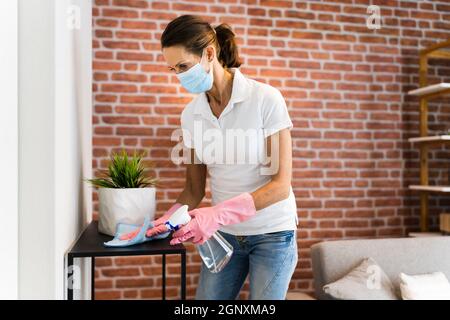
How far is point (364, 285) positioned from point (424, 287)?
0.25 m

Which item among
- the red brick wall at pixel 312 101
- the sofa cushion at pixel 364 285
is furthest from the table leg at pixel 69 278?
the red brick wall at pixel 312 101

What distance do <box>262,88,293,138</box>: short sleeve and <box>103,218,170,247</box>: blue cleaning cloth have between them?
37 cm

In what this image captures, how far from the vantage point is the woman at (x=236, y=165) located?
43.7 inches

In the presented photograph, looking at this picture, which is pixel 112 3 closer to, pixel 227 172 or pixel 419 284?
pixel 227 172

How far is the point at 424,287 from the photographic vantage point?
1839 millimetres

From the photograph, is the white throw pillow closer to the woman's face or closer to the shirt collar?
the shirt collar

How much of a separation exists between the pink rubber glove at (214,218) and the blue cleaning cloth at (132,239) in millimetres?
64

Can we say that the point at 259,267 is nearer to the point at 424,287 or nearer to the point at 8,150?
the point at 8,150

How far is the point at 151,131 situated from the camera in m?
2.26

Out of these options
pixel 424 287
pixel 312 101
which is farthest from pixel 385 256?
pixel 312 101

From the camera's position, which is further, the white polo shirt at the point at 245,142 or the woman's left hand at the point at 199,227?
the white polo shirt at the point at 245,142

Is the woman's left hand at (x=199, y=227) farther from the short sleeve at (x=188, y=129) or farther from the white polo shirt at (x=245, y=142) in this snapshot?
the short sleeve at (x=188, y=129)

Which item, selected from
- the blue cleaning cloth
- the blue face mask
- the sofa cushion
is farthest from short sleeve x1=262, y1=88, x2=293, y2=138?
the sofa cushion
